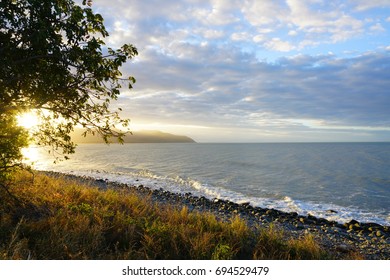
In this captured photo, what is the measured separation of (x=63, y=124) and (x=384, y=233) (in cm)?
2058

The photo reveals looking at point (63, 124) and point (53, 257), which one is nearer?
point (53, 257)

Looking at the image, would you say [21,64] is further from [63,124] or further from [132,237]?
[132,237]

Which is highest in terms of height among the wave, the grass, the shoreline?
the grass

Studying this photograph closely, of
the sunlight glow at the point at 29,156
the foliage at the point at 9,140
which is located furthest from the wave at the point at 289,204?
the foliage at the point at 9,140

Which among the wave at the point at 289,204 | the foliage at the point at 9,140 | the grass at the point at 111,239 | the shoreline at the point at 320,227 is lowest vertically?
the wave at the point at 289,204

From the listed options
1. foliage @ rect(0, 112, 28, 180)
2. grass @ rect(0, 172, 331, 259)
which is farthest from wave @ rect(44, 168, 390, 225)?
foliage @ rect(0, 112, 28, 180)

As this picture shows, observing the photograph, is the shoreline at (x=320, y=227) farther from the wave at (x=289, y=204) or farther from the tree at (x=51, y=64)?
the tree at (x=51, y=64)

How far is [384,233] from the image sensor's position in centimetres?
1684

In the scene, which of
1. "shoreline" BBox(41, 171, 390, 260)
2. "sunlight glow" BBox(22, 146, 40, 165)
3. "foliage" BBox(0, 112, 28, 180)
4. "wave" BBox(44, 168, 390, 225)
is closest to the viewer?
"foliage" BBox(0, 112, 28, 180)

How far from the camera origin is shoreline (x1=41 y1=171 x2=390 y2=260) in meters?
13.2

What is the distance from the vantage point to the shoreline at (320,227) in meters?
13.2

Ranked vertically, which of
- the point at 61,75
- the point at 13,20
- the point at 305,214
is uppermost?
the point at 13,20

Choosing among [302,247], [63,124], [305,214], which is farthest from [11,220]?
[305,214]

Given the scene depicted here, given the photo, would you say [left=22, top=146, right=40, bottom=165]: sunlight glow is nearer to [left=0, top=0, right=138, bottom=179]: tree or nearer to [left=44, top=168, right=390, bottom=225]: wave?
[left=0, top=0, right=138, bottom=179]: tree
